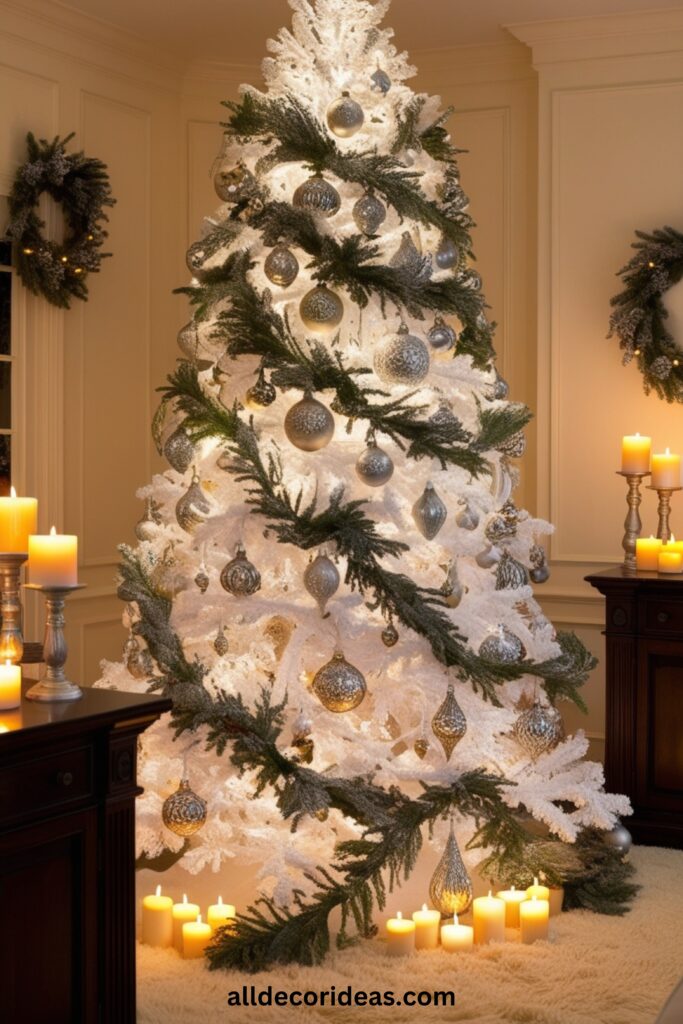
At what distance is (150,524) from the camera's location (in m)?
3.45

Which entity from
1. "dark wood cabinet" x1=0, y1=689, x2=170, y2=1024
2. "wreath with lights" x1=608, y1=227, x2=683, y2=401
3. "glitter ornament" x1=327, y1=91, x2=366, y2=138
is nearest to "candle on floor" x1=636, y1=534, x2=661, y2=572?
"wreath with lights" x1=608, y1=227, x2=683, y2=401

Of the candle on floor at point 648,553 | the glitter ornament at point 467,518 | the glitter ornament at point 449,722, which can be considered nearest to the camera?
the glitter ornament at point 449,722

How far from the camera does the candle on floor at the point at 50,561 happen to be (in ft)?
7.66

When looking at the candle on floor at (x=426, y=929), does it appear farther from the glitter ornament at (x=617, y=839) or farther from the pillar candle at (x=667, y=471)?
the pillar candle at (x=667, y=471)

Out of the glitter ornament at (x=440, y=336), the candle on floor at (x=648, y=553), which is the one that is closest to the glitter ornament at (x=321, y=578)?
the glitter ornament at (x=440, y=336)

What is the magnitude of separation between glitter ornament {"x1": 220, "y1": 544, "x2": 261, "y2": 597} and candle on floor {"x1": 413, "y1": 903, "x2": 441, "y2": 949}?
0.87 metres

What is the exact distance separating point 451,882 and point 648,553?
1.61m

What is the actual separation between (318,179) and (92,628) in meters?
2.49

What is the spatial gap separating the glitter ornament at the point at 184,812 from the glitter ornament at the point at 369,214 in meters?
1.36

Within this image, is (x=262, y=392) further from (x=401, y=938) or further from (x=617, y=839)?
(x=617, y=839)

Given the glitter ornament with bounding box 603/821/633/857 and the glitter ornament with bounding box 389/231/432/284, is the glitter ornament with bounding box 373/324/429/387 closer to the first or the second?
the glitter ornament with bounding box 389/231/432/284

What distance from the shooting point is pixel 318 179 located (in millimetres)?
3164

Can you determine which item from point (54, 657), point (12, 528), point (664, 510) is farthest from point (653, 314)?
point (54, 657)

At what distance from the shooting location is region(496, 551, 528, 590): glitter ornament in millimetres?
3451
